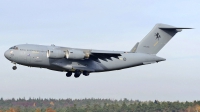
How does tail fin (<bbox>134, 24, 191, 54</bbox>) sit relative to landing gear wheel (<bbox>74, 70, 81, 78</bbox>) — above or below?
above

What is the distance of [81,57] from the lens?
2795cm

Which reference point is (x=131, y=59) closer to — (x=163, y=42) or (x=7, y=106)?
(x=163, y=42)

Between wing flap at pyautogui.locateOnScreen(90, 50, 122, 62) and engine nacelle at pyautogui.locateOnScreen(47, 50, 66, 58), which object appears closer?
engine nacelle at pyautogui.locateOnScreen(47, 50, 66, 58)

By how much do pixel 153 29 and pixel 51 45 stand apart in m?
7.50

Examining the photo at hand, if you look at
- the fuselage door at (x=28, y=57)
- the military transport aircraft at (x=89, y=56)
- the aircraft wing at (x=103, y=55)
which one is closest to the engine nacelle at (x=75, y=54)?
the military transport aircraft at (x=89, y=56)

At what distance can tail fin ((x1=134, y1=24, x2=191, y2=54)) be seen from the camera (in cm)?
3139

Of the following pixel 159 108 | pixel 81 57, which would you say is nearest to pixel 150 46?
pixel 81 57

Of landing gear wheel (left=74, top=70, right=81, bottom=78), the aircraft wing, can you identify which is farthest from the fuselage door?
the aircraft wing

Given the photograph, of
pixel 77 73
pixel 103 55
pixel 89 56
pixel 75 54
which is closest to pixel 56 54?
pixel 75 54

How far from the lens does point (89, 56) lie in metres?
28.6

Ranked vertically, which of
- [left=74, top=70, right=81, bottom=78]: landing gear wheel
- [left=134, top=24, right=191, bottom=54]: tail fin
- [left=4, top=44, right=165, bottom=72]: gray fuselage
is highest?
[left=134, top=24, right=191, bottom=54]: tail fin

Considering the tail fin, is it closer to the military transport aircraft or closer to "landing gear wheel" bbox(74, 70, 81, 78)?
the military transport aircraft

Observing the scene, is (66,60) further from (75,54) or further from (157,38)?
(157,38)

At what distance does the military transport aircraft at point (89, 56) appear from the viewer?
27.3 m
